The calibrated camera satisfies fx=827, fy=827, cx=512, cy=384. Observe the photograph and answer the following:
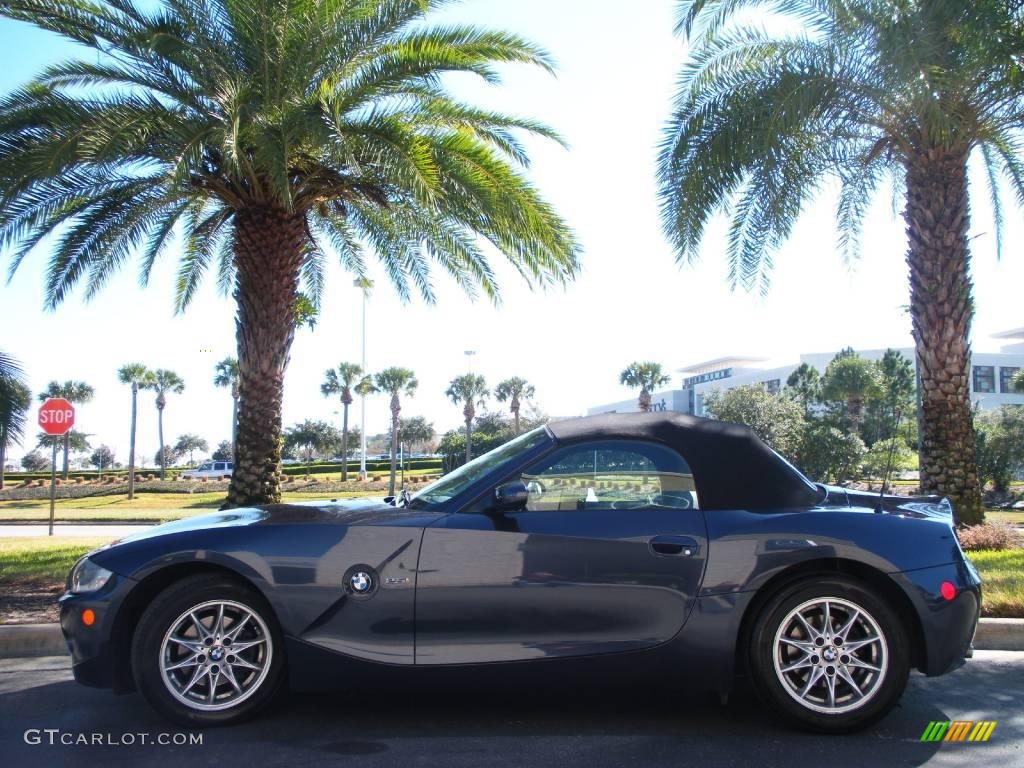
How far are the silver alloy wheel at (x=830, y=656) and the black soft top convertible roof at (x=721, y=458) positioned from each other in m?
0.54

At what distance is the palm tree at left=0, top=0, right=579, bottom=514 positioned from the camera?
860cm

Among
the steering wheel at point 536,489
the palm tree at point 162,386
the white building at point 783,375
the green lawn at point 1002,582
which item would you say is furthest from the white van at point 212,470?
the steering wheel at point 536,489

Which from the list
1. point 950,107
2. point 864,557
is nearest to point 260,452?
point 864,557

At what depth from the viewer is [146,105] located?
9.25 metres

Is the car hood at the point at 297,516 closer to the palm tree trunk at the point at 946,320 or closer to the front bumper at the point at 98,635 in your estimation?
the front bumper at the point at 98,635

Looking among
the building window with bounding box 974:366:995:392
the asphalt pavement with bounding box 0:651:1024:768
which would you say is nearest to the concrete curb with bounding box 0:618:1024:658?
the asphalt pavement with bounding box 0:651:1024:768

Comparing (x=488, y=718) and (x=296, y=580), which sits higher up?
(x=296, y=580)

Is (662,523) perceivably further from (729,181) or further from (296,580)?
(729,181)

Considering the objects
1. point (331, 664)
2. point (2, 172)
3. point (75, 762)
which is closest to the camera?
point (75, 762)

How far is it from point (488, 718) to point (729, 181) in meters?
8.15

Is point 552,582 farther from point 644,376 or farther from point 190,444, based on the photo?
point 190,444

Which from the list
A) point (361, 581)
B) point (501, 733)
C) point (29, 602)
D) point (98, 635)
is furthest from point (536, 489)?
point (29, 602)

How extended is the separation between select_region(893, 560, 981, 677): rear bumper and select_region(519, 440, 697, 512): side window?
112 cm

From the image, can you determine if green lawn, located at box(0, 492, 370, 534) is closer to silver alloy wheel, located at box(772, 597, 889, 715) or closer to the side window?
the side window
